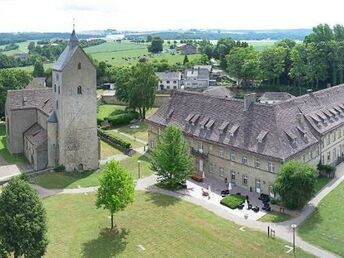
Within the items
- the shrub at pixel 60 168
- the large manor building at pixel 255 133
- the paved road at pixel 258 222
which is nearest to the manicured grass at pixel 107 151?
the shrub at pixel 60 168

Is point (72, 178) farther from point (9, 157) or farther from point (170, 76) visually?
point (170, 76)

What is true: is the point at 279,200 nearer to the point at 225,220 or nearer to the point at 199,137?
the point at 225,220

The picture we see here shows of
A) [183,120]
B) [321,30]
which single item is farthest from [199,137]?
[321,30]

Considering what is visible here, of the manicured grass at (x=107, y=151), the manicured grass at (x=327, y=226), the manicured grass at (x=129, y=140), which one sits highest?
the manicured grass at (x=129, y=140)

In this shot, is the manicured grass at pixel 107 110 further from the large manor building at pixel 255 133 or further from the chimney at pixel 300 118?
the chimney at pixel 300 118

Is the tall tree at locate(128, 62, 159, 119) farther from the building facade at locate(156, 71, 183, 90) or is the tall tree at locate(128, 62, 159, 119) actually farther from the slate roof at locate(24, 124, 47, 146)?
the building facade at locate(156, 71, 183, 90)
